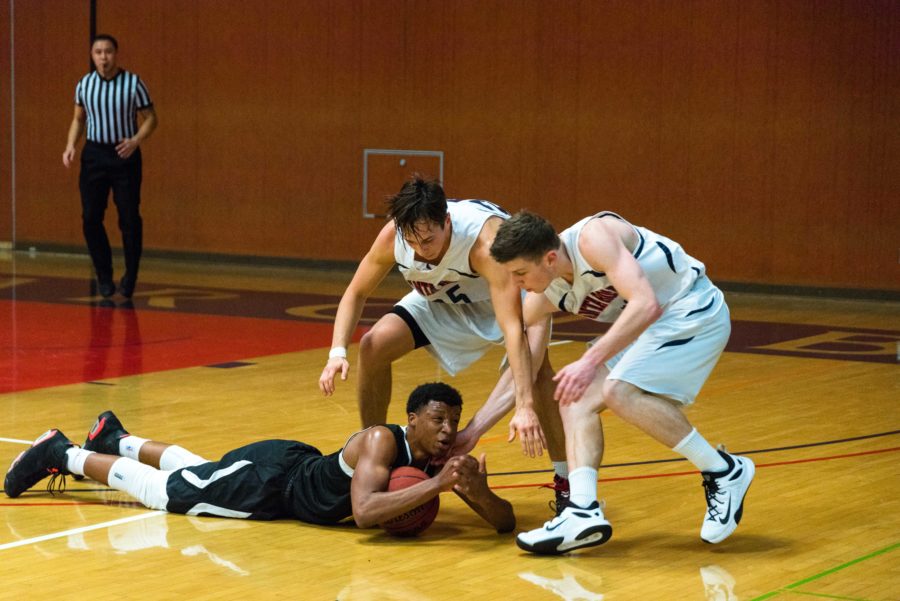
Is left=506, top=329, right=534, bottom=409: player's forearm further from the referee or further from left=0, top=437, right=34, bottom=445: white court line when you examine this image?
the referee

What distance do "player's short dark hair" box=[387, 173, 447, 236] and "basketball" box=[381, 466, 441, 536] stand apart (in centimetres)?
82

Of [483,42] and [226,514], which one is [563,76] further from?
[226,514]

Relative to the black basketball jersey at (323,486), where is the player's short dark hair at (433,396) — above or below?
above

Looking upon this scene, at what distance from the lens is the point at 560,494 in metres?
5.12

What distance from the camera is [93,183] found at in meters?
11.6

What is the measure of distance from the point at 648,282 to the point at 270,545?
1478 millimetres

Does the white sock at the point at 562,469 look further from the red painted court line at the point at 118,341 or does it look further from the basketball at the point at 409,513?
the red painted court line at the point at 118,341

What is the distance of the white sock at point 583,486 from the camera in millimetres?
4652

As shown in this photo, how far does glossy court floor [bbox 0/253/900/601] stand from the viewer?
4297 mm

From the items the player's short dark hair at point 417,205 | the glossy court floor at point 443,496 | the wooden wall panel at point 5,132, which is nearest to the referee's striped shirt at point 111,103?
the glossy court floor at point 443,496

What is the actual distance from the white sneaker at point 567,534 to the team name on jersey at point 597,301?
2.27 feet

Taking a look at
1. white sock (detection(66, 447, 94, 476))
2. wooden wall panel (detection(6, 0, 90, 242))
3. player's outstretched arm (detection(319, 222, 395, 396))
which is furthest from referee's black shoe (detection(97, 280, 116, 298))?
player's outstretched arm (detection(319, 222, 395, 396))

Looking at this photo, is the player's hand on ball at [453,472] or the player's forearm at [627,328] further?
the player's hand on ball at [453,472]

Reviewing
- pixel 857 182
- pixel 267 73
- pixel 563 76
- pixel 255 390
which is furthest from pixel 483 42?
pixel 255 390
